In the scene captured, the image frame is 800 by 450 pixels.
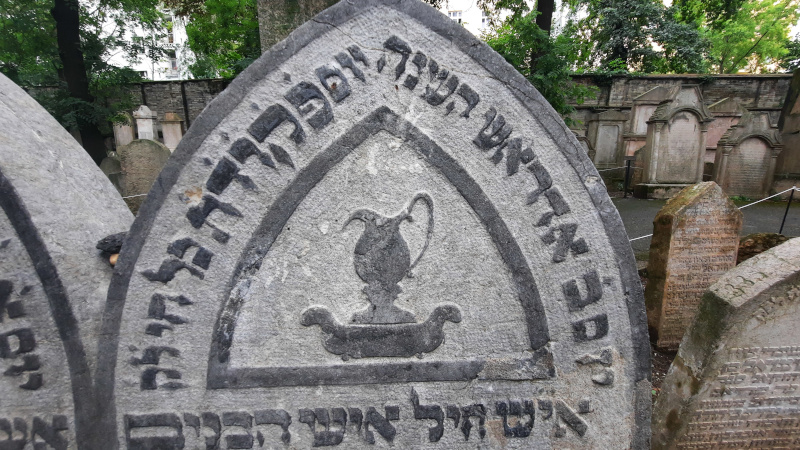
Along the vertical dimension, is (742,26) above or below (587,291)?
above

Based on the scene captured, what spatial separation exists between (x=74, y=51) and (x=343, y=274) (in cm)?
1025

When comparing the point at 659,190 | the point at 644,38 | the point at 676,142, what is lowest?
the point at 659,190

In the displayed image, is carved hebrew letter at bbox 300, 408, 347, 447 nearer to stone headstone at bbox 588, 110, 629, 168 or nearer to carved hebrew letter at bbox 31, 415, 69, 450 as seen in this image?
carved hebrew letter at bbox 31, 415, 69, 450

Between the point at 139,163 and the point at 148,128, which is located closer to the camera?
the point at 139,163

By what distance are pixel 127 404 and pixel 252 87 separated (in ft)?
3.75

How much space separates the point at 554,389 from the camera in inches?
55.6

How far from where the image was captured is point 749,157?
32.4 feet

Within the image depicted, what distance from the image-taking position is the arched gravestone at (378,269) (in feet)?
4.18

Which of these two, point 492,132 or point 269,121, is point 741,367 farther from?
point 269,121

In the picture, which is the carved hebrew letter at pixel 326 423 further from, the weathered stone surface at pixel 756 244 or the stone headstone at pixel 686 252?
the weathered stone surface at pixel 756 244

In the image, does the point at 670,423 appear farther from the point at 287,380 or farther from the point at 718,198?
the point at 718,198

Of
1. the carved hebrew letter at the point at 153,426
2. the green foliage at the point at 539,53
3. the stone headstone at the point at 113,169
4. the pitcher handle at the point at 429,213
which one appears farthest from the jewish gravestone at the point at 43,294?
the stone headstone at the point at 113,169

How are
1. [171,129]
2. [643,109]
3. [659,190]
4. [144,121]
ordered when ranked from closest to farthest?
1. [659,190]
2. [171,129]
3. [643,109]
4. [144,121]

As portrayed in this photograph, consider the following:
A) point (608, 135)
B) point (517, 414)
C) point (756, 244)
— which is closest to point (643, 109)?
point (608, 135)
